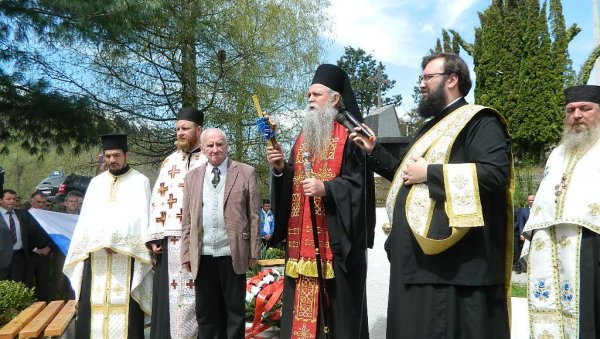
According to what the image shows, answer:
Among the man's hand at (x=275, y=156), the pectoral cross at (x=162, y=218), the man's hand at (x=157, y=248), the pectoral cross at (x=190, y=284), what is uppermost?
the man's hand at (x=275, y=156)

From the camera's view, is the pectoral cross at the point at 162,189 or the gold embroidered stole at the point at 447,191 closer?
the gold embroidered stole at the point at 447,191

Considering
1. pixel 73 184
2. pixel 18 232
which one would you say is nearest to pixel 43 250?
pixel 18 232

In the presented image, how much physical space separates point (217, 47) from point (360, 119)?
39.7ft

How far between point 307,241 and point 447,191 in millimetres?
1443

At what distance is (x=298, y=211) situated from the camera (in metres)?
4.62

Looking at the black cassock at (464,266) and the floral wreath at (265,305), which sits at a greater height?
the black cassock at (464,266)

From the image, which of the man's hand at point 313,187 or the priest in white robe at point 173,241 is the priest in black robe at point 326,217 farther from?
the priest in white robe at point 173,241

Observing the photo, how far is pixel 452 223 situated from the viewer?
3.27 m

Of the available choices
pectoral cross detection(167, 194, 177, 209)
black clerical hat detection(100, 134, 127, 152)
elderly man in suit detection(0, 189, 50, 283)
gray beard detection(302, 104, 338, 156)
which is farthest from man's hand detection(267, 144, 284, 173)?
elderly man in suit detection(0, 189, 50, 283)

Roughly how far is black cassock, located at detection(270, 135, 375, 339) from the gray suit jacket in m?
0.60

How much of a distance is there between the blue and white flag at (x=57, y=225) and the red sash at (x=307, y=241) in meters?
6.01

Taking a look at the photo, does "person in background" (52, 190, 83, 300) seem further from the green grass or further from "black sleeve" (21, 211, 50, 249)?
the green grass

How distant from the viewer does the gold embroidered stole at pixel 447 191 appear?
3281 mm

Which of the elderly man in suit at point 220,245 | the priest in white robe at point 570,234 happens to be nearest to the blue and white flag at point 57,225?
the elderly man in suit at point 220,245
